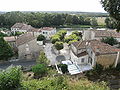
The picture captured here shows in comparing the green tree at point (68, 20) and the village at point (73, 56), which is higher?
the village at point (73, 56)

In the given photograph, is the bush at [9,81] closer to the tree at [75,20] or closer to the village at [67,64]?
the village at [67,64]

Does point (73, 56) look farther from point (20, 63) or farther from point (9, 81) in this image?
point (9, 81)

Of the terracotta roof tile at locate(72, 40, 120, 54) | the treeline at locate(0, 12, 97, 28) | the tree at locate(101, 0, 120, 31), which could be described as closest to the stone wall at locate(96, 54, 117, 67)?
the terracotta roof tile at locate(72, 40, 120, 54)

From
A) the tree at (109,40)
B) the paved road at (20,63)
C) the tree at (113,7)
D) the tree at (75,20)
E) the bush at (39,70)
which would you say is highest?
the tree at (113,7)

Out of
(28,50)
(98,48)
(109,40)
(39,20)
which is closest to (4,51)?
(28,50)

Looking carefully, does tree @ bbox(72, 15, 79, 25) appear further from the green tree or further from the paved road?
the paved road

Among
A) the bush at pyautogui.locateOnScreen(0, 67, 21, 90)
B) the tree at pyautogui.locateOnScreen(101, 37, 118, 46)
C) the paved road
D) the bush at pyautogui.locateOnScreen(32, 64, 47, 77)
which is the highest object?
the bush at pyautogui.locateOnScreen(0, 67, 21, 90)

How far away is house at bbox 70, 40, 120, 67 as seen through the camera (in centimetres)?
2292

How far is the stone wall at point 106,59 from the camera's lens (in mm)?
23031

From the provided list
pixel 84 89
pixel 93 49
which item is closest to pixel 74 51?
pixel 93 49

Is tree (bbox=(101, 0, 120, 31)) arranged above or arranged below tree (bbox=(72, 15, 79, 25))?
above

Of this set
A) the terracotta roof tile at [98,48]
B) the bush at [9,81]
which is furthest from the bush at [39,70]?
the bush at [9,81]

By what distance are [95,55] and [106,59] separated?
2247mm

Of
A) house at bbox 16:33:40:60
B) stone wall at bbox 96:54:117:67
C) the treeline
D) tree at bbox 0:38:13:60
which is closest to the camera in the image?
stone wall at bbox 96:54:117:67
